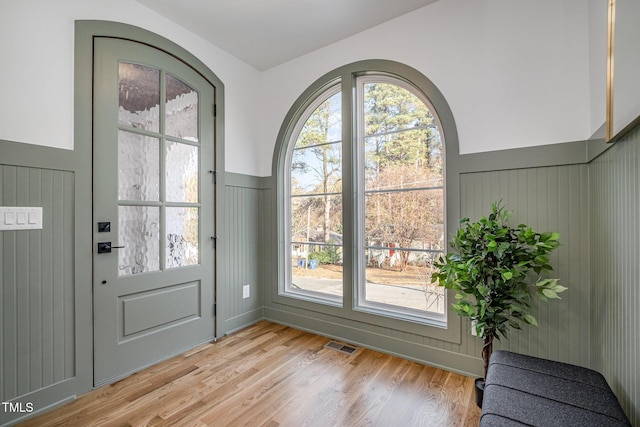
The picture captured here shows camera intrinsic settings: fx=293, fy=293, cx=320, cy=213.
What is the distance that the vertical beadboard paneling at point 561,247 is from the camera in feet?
5.96

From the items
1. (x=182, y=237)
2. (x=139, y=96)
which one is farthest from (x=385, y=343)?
(x=139, y=96)

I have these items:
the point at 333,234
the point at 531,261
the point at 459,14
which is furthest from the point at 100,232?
the point at 459,14

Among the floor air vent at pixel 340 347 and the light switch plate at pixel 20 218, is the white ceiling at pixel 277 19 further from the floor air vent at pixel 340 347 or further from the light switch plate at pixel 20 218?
the floor air vent at pixel 340 347

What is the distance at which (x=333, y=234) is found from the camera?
2.96 metres

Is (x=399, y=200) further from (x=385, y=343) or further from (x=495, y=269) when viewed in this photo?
(x=385, y=343)

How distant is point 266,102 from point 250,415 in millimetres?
2946

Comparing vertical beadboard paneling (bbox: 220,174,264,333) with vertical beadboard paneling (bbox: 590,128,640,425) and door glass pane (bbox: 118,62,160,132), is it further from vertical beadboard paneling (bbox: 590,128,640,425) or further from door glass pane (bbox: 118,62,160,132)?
vertical beadboard paneling (bbox: 590,128,640,425)

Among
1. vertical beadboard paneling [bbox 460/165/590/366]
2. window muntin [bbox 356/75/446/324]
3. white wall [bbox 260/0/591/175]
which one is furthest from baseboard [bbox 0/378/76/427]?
white wall [bbox 260/0/591/175]

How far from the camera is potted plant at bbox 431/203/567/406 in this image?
64.8 inches

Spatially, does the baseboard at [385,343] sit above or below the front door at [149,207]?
below

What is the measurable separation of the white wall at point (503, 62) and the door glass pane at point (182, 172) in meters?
1.90

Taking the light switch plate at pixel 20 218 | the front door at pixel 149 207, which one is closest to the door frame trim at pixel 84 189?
the front door at pixel 149 207

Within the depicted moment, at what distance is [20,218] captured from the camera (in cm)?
173

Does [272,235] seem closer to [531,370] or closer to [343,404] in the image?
[343,404]
